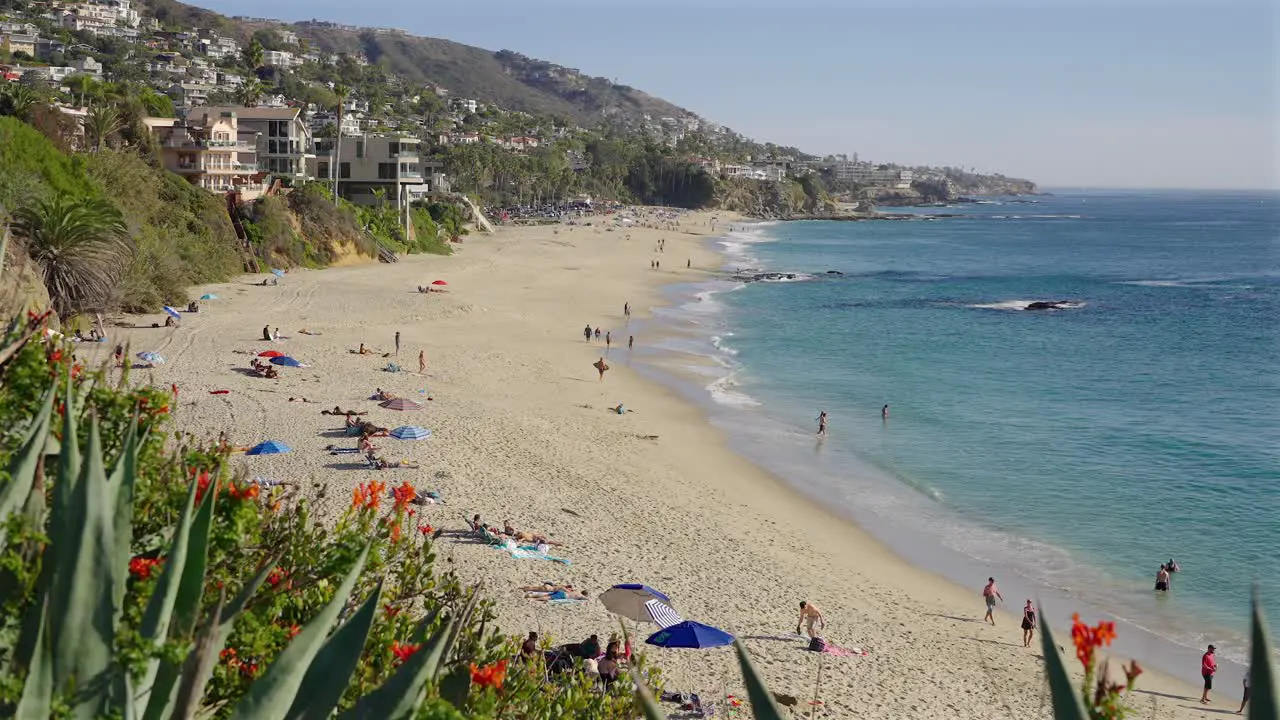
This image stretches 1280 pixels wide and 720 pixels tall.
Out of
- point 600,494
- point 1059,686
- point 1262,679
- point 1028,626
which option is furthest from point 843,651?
point 1262,679

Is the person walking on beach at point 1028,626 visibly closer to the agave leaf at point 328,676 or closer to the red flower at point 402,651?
the red flower at point 402,651

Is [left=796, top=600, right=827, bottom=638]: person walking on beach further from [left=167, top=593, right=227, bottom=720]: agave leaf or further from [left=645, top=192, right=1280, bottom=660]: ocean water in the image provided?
[left=167, top=593, right=227, bottom=720]: agave leaf

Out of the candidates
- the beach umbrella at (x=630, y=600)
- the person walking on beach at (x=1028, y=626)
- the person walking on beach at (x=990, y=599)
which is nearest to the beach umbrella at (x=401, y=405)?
the beach umbrella at (x=630, y=600)

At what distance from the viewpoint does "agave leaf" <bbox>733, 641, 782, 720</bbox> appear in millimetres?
2936

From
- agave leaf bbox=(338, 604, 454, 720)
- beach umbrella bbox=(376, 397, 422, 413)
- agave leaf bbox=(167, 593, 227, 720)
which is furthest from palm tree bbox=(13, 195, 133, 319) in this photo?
agave leaf bbox=(338, 604, 454, 720)

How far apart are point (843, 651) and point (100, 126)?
146 feet

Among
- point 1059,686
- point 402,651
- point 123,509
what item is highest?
point 1059,686

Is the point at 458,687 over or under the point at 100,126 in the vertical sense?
under

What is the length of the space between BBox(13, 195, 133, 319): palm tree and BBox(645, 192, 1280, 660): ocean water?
16941 mm

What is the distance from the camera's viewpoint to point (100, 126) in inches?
1922

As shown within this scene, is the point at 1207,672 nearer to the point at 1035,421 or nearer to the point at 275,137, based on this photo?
the point at 1035,421

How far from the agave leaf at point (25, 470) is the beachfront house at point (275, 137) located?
202 ft

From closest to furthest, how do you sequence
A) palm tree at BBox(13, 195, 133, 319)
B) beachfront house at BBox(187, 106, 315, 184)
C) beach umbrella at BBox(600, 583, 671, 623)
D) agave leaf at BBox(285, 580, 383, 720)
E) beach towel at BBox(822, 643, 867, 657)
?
agave leaf at BBox(285, 580, 383, 720) < beach umbrella at BBox(600, 583, 671, 623) < beach towel at BBox(822, 643, 867, 657) < palm tree at BBox(13, 195, 133, 319) < beachfront house at BBox(187, 106, 315, 184)

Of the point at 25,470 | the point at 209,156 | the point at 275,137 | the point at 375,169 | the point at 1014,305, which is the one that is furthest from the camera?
the point at 375,169
